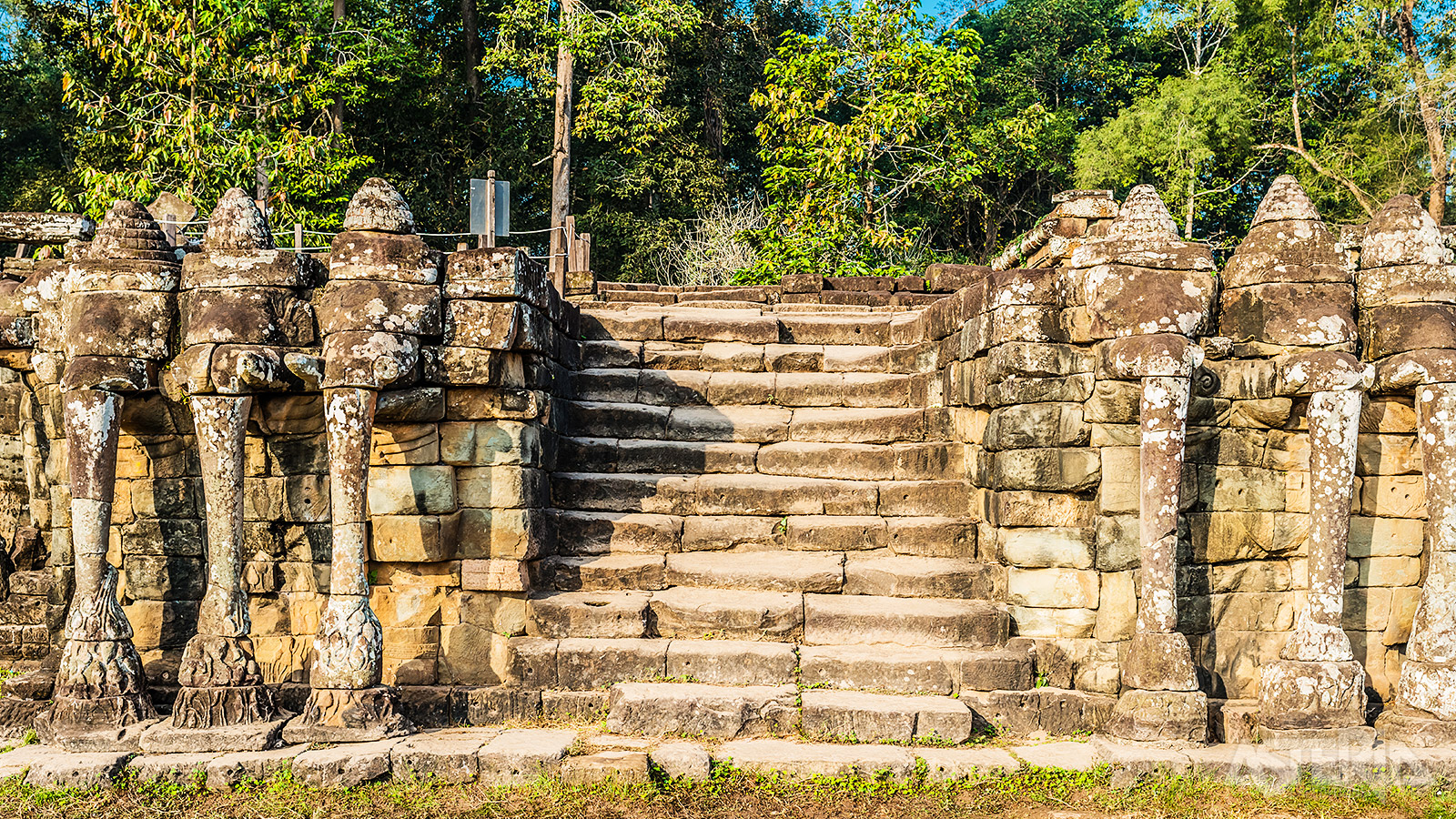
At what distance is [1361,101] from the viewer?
1883 cm

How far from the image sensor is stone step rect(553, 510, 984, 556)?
611 centimetres

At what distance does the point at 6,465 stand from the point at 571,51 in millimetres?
13170

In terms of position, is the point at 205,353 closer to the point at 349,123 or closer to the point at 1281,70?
the point at 349,123

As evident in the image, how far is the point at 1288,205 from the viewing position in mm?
5223

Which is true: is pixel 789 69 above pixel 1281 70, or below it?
below

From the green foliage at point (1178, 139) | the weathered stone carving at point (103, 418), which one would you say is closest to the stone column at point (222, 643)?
the weathered stone carving at point (103, 418)

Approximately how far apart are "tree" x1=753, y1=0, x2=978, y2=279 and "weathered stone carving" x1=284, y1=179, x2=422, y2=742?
1065 centimetres

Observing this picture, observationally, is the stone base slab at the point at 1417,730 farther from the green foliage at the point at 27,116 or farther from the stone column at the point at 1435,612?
the green foliage at the point at 27,116

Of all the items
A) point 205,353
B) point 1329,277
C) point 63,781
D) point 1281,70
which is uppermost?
point 1281,70

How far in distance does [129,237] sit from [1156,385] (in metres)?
5.41

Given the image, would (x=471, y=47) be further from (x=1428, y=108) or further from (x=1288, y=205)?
(x=1288, y=205)

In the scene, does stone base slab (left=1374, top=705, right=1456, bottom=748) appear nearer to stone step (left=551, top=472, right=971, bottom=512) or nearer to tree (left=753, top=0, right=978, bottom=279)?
stone step (left=551, top=472, right=971, bottom=512)

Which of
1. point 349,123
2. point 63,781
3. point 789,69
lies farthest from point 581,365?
point 349,123

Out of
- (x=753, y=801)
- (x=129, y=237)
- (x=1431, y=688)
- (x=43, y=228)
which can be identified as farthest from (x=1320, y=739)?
(x=43, y=228)
